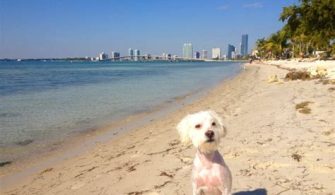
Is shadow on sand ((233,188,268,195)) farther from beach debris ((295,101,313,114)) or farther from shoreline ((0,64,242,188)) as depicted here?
beach debris ((295,101,313,114))

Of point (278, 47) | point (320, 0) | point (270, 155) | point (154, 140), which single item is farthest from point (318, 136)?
point (278, 47)

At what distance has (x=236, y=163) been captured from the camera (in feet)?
22.2

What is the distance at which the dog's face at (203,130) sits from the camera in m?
4.36

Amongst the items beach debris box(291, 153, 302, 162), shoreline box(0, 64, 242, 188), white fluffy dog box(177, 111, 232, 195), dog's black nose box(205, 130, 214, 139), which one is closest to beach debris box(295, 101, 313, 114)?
beach debris box(291, 153, 302, 162)

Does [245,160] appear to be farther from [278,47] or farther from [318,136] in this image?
[278,47]

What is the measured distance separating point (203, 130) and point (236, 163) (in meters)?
2.63

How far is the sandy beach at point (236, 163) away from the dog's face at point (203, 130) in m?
1.43

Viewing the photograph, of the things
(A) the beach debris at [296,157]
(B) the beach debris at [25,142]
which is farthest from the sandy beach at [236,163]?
(B) the beach debris at [25,142]

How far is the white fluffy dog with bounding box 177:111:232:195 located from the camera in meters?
4.39

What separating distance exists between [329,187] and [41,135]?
9552mm

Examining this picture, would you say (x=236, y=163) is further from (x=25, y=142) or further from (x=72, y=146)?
(x=25, y=142)

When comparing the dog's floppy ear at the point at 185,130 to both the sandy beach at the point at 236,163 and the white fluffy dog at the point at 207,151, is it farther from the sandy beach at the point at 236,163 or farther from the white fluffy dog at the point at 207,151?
the sandy beach at the point at 236,163

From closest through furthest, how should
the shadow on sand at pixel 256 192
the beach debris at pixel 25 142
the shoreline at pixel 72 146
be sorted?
the shadow on sand at pixel 256 192, the shoreline at pixel 72 146, the beach debris at pixel 25 142

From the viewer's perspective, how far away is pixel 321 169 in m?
6.06
